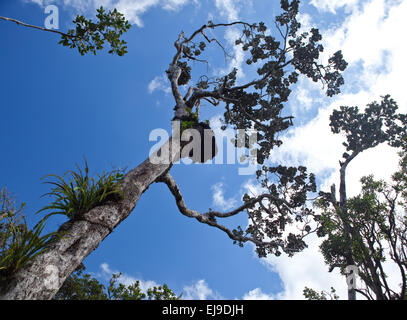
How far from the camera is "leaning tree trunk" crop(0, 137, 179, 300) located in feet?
6.36

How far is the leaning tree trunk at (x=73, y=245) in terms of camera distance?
6.36 feet

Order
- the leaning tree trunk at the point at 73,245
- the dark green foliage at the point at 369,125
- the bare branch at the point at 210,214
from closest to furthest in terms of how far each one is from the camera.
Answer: the leaning tree trunk at the point at 73,245, the bare branch at the point at 210,214, the dark green foliage at the point at 369,125

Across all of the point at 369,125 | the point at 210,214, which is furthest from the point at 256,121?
the point at 369,125

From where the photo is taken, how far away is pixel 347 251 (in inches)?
357

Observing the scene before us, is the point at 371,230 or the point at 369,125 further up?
→ the point at 369,125

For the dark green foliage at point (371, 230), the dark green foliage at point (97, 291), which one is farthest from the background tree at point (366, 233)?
the dark green foliage at point (97, 291)

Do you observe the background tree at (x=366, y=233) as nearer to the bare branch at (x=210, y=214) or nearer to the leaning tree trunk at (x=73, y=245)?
the bare branch at (x=210, y=214)

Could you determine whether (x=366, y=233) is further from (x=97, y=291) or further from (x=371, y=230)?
(x=97, y=291)

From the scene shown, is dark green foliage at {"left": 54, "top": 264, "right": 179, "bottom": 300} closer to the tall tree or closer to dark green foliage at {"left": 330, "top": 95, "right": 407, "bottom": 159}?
the tall tree

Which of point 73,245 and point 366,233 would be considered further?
point 366,233

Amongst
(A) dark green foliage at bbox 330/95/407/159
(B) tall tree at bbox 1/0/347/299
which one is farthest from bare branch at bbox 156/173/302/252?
(A) dark green foliage at bbox 330/95/407/159

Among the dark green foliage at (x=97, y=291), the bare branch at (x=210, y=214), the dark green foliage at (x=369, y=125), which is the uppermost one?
the dark green foliage at (x=369, y=125)

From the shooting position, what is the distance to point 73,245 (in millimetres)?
2445
